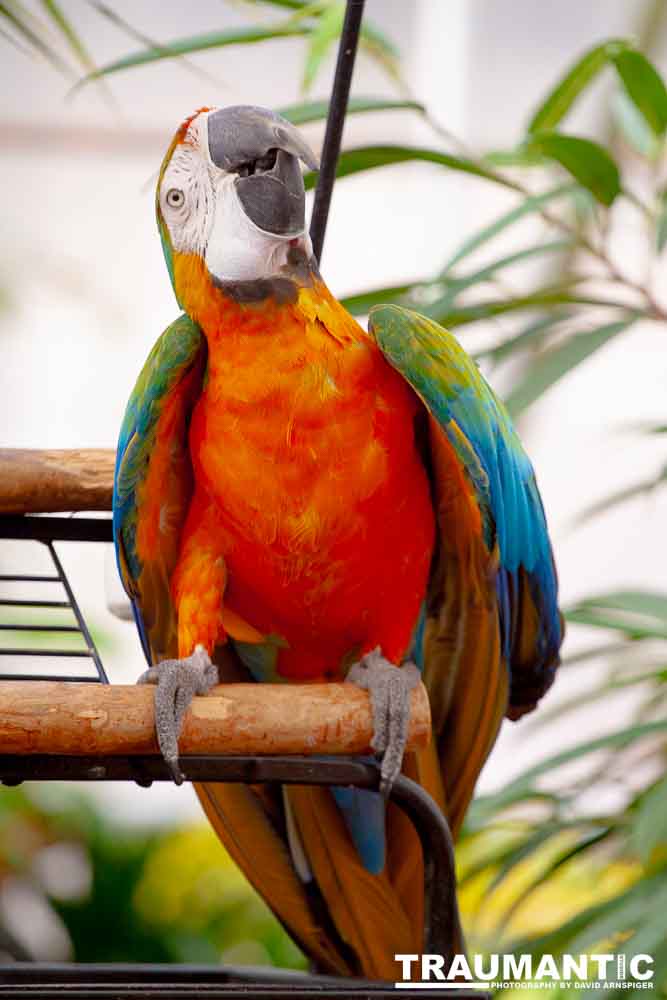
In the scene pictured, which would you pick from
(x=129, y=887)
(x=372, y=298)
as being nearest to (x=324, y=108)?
(x=372, y=298)

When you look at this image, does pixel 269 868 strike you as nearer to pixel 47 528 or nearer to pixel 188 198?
pixel 47 528

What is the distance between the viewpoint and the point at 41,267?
2.79 meters

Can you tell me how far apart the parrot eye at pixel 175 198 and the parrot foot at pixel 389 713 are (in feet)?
1.35

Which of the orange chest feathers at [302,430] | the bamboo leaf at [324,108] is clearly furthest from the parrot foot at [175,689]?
the bamboo leaf at [324,108]

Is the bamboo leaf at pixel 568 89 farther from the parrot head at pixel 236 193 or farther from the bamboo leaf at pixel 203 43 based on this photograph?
the parrot head at pixel 236 193

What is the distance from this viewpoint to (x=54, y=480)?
1031 mm

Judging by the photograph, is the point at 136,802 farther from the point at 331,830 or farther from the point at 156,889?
the point at 331,830

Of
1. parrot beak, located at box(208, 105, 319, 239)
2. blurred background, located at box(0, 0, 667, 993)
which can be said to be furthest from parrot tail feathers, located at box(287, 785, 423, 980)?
blurred background, located at box(0, 0, 667, 993)

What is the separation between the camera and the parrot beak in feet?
2.83

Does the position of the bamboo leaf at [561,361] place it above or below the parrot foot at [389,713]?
above

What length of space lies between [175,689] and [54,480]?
26 cm

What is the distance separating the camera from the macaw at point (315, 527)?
0.92 m

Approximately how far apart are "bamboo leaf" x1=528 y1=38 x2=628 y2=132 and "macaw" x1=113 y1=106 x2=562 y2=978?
46 centimetres

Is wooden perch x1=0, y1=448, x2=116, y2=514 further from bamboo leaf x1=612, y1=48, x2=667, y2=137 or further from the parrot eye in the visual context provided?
bamboo leaf x1=612, y1=48, x2=667, y2=137
